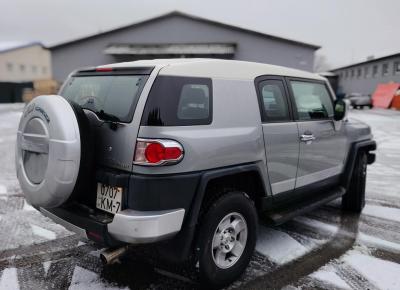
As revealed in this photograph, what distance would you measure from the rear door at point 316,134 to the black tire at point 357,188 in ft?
1.56

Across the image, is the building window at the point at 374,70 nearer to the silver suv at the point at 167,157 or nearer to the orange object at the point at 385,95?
the orange object at the point at 385,95

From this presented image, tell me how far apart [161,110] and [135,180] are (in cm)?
53

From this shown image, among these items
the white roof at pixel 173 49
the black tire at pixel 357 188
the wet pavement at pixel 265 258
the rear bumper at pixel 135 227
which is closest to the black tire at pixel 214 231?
the wet pavement at pixel 265 258

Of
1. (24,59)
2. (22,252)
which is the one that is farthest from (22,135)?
(24,59)

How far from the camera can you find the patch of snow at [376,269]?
3.34 meters

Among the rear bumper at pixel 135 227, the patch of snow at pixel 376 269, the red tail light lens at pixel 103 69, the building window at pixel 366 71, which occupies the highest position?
the building window at pixel 366 71

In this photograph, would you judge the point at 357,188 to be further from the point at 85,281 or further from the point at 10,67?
the point at 10,67

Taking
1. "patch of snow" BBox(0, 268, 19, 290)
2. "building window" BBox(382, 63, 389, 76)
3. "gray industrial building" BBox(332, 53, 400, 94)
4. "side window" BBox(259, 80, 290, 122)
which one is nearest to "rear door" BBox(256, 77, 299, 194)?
"side window" BBox(259, 80, 290, 122)

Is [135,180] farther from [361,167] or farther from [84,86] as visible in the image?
[361,167]

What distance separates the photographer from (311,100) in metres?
4.32

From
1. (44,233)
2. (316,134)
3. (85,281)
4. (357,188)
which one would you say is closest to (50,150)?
(85,281)

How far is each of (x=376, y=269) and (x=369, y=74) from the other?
131ft

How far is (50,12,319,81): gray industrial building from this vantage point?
2578cm

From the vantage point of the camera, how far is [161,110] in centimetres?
275
